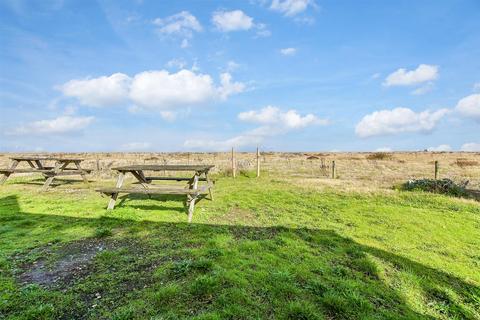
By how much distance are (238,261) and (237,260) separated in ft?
0.13

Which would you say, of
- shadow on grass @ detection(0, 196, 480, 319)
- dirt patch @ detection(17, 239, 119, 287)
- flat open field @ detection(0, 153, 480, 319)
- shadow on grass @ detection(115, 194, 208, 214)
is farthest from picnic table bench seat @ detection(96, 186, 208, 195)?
dirt patch @ detection(17, 239, 119, 287)

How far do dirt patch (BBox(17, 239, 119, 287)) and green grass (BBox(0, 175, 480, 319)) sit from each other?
2 cm

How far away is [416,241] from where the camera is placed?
22.7ft

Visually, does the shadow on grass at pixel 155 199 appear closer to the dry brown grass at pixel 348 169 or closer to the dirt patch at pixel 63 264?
the dirt patch at pixel 63 264

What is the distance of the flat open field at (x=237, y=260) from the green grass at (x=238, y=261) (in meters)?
0.02

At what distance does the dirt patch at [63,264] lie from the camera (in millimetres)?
4297

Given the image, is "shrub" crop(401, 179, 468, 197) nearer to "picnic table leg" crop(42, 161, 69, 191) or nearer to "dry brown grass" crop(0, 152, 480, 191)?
"dry brown grass" crop(0, 152, 480, 191)

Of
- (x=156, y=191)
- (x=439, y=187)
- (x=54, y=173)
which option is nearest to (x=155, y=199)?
(x=156, y=191)

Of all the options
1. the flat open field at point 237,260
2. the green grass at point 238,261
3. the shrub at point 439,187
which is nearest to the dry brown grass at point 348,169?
the shrub at point 439,187

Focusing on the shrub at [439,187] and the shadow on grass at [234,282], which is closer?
the shadow on grass at [234,282]

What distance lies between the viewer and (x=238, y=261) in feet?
15.8

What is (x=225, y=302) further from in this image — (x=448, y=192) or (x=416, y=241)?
(x=448, y=192)

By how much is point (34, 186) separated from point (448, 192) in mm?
19564

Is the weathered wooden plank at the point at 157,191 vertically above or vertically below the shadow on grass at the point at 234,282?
above
